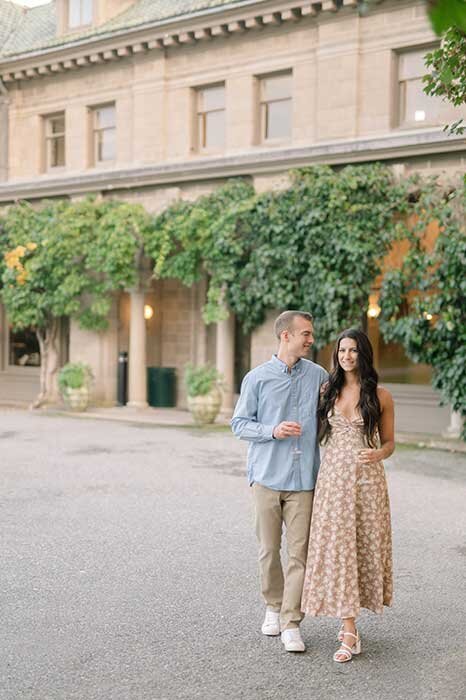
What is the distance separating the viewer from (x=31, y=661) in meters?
4.81

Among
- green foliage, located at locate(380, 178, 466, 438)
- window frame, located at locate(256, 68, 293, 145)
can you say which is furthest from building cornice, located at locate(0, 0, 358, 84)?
green foliage, located at locate(380, 178, 466, 438)

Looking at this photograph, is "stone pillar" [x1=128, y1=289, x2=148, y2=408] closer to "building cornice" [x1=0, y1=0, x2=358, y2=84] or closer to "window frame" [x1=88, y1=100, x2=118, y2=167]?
"window frame" [x1=88, y1=100, x2=118, y2=167]

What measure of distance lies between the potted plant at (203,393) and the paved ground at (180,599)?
4.95 metres

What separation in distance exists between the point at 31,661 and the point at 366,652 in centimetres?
190

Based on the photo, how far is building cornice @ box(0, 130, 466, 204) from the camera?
48.4 ft

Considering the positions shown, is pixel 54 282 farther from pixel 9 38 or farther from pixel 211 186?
pixel 9 38

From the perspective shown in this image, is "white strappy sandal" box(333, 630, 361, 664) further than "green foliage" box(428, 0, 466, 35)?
Yes

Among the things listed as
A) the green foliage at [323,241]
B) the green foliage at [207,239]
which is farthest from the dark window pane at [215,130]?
the green foliage at [323,241]

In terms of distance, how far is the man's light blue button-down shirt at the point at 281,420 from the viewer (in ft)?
16.5

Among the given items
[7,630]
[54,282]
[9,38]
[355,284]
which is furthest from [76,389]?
[7,630]

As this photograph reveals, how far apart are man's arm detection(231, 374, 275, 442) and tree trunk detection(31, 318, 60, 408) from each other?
50.4ft

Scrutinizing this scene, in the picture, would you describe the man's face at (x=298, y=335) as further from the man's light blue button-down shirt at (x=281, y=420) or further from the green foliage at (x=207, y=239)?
the green foliage at (x=207, y=239)

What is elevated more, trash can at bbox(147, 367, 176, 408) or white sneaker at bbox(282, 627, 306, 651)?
trash can at bbox(147, 367, 176, 408)

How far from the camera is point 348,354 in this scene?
16.0ft
